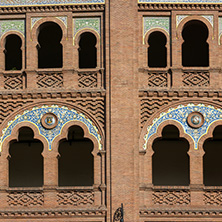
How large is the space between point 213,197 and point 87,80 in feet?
20.7

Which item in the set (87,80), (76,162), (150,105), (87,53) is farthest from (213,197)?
(87,53)

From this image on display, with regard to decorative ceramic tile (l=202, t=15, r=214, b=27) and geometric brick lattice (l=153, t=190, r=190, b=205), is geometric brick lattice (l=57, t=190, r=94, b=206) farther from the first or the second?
decorative ceramic tile (l=202, t=15, r=214, b=27)

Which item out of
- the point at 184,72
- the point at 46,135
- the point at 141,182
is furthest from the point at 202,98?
the point at 46,135

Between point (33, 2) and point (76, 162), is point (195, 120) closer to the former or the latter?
point (76, 162)

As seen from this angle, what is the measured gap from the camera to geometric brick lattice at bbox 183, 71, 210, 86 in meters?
28.0

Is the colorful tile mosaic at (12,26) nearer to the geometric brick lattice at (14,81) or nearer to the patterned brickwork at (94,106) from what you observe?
the geometric brick lattice at (14,81)

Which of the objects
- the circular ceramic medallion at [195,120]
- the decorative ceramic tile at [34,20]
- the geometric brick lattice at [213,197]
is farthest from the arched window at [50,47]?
the geometric brick lattice at [213,197]

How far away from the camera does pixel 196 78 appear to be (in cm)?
2812

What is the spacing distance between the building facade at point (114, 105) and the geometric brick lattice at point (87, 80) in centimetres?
4

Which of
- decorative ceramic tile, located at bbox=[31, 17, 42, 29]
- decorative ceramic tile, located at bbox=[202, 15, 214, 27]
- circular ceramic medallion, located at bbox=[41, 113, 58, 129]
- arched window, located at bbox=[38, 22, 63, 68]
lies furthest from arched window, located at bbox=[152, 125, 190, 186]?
decorative ceramic tile, located at bbox=[31, 17, 42, 29]

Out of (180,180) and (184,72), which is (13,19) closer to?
(184,72)

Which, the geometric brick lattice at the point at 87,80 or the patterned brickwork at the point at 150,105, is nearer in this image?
the patterned brickwork at the point at 150,105

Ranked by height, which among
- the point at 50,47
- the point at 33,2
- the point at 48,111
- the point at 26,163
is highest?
the point at 33,2

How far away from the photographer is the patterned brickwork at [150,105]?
27.8m
